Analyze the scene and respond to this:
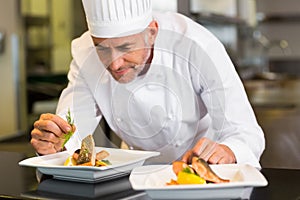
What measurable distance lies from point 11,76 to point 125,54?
2.62m

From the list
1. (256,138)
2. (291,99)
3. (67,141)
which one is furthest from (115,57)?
(291,99)

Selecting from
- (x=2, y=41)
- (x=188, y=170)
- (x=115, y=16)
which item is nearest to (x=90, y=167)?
(x=188, y=170)

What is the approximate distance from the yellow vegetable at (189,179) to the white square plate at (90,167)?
18 centimetres

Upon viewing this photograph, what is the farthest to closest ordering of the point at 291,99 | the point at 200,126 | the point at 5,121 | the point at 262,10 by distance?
the point at 262,10 < the point at 5,121 < the point at 291,99 < the point at 200,126

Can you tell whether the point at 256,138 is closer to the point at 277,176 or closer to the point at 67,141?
the point at 277,176

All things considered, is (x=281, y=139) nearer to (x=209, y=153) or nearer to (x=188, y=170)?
(x=209, y=153)

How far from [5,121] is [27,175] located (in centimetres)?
266

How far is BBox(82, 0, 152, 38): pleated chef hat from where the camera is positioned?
1.36m

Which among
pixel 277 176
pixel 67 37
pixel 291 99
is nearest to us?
pixel 277 176

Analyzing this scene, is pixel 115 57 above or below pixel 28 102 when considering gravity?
above

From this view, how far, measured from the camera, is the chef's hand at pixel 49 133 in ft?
4.02

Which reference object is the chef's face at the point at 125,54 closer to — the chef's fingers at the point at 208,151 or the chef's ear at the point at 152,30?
the chef's ear at the point at 152,30

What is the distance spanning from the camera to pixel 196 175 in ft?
3.11

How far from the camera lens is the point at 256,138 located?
4.34 ft
